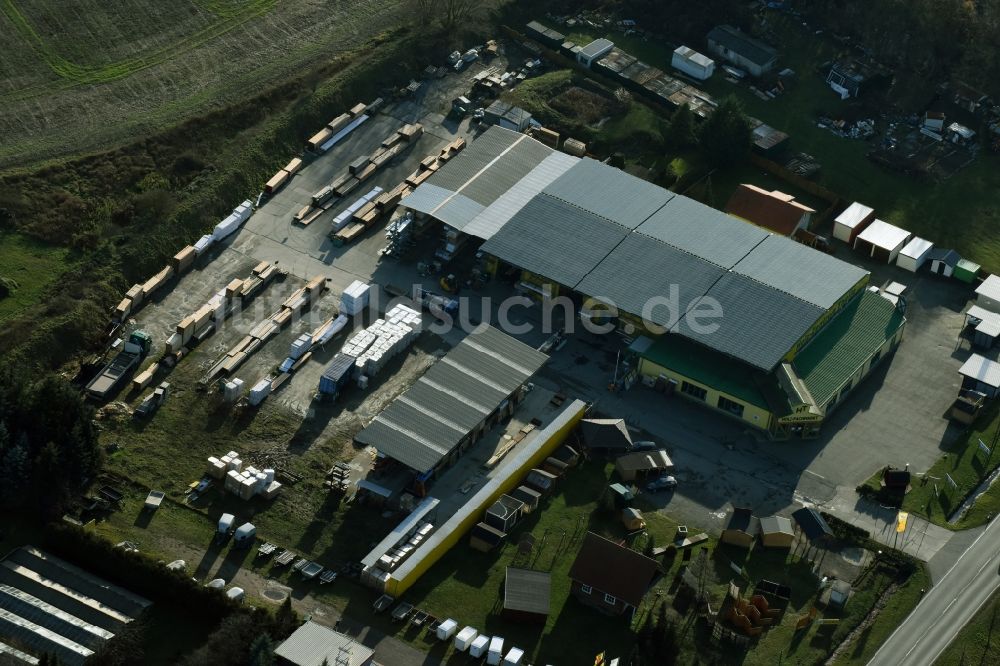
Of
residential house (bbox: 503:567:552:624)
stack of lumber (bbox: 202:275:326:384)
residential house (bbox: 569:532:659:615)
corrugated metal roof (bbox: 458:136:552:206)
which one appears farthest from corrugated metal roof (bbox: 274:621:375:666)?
corrugated metal roof (bbox: 458:136:552:206)

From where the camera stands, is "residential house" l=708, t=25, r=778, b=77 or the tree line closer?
the tree line

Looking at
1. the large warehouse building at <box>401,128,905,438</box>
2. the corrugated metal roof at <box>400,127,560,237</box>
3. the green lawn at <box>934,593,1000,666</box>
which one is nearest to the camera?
the green lawn at <box>934,593,1000,666</box>

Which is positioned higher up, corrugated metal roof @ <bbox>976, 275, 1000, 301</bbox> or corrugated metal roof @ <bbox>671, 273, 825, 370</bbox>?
corrugated metal roof @ <bbox>671, 273, 825, 370</bbox>

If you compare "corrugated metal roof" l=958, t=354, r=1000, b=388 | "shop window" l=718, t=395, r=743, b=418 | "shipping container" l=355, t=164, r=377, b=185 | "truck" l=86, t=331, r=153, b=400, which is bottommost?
"shop window" l=718, t=395, r=743, b=418

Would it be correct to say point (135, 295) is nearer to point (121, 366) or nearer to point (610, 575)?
point (121, 366)

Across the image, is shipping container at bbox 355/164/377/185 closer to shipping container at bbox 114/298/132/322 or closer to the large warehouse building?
the large warehouse building

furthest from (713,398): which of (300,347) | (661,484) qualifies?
(300,347)

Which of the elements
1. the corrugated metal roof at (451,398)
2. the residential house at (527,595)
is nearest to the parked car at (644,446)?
the corrugated metal roof at (451,398)

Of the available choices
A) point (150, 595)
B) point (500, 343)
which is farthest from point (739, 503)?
point (150, 595)
